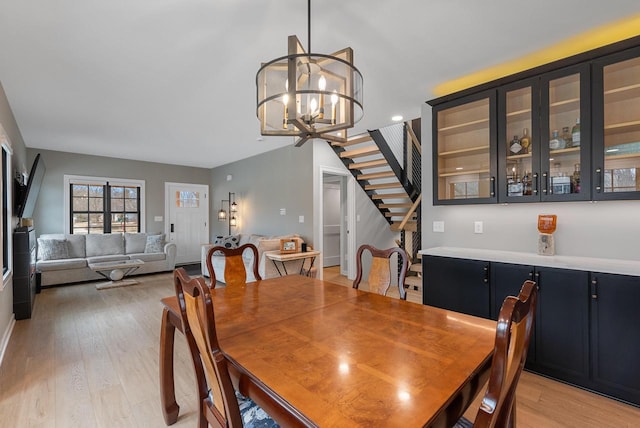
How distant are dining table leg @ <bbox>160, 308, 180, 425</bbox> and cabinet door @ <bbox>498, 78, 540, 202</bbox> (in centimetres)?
279

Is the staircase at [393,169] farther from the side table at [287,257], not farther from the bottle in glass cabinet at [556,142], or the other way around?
the bottle in glass cabinet at [556,142]

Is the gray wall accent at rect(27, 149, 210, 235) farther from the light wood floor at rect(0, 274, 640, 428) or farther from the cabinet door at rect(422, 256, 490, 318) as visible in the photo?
the cabinet door at rect(422, 256, 490, 318)

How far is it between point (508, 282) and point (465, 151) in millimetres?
1290

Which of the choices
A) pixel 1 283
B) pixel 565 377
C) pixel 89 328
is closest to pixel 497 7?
pixel 565 377

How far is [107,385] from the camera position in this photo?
218cm

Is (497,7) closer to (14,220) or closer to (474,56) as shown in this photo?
(474,56)

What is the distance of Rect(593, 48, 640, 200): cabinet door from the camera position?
6.91 ft

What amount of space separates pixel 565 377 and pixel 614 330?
1.58 ft

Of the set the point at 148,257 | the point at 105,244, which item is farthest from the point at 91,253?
the point at 148,257

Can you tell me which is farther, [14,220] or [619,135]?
[14,220]

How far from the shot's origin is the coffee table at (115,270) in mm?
4949

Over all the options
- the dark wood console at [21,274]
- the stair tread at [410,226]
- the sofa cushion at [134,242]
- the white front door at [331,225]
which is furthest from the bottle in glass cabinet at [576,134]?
the sofa cushion at [134,242]

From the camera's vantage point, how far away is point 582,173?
7.41 feet

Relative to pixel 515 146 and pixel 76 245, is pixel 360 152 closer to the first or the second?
pixel 515 146
